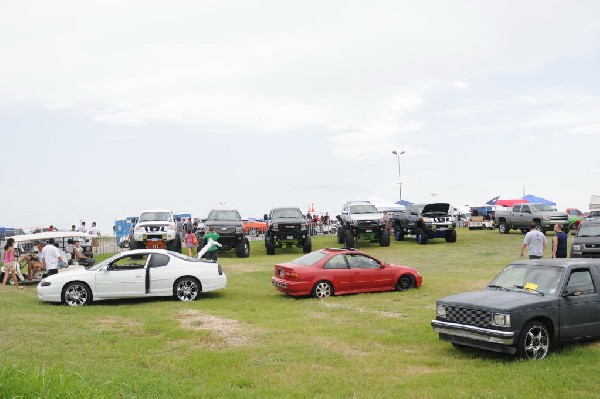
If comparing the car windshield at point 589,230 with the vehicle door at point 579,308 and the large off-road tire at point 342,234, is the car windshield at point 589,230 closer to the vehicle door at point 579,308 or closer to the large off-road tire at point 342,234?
the vehicle door at point 579,308

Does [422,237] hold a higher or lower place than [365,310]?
higher

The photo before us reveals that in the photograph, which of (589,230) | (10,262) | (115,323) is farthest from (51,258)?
(589,230)

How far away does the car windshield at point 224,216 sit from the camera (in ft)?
93.7

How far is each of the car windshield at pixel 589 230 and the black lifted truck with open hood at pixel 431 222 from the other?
11643mm

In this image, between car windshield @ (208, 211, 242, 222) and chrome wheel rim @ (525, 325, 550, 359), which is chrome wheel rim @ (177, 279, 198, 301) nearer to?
chrome wheel rim @ (525, 325, 550, 359)

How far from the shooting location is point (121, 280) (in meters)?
15.2

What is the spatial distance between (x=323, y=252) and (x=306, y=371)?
7.74m

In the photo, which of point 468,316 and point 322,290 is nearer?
point 468,316

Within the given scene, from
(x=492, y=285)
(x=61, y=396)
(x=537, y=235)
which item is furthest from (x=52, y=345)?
(x=537, y=235)

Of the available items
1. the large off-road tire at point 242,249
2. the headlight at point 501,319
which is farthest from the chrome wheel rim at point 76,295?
the large off-road tire at point 242,249

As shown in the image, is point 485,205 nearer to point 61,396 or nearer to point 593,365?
point 593,365

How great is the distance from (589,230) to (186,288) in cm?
1411

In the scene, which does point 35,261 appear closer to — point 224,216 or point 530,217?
point 224,216

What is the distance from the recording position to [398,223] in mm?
35938
